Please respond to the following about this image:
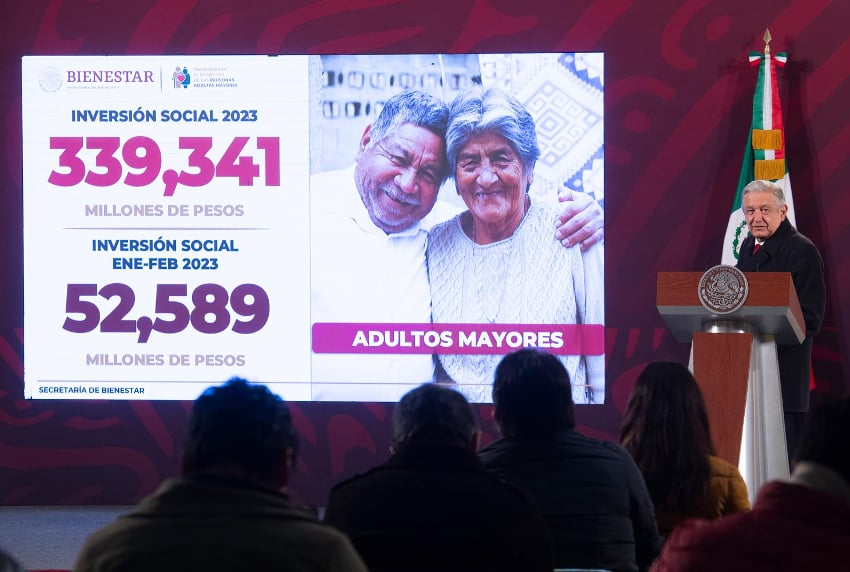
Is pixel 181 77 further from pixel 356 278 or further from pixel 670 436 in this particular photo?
pixel 670 436

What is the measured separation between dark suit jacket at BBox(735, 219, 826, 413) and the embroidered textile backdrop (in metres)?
1.01

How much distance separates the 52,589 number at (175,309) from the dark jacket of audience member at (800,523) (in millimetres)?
4648

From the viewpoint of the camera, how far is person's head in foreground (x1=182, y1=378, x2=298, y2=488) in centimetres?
165

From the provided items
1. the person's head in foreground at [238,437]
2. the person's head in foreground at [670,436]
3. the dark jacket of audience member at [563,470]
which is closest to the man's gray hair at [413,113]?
the person's head in foreground at [670,436]

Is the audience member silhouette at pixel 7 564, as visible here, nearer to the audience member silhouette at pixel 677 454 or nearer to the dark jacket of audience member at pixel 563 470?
the dark jacket of audience member at pixel 563 470

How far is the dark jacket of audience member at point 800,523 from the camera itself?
4.56 ft

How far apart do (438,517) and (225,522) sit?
0.52m

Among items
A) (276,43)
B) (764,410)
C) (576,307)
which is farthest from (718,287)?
(276,43)

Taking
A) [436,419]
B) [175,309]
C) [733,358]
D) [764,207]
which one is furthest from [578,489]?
[175,309]

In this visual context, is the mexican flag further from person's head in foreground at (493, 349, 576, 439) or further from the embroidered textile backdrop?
person's head in foreground at (493, 349, 576, 439)

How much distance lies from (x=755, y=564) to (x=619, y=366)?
15.0 feet

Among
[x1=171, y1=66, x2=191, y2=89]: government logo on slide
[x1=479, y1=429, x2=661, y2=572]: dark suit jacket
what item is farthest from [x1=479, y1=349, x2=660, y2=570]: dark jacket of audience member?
[x1=171, y1=66, x2=191, y2=89]: government logo on slide

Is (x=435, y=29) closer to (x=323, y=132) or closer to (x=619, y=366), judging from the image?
(x=323, y=132)

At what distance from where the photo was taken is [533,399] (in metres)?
2.43
